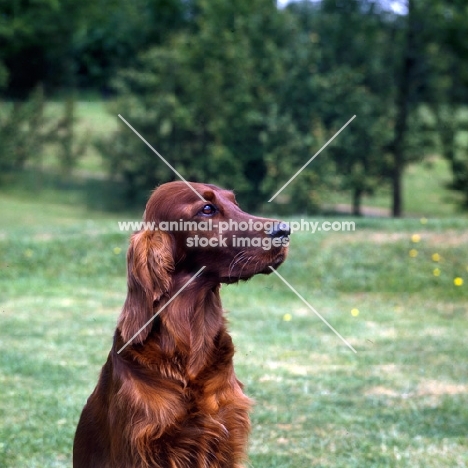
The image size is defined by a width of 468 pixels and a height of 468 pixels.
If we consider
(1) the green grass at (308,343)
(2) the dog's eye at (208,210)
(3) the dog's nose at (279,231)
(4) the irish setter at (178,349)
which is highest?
(2) the dog's eye at (208,210)

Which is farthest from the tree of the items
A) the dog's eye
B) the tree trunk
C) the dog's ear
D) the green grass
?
the dog's ear

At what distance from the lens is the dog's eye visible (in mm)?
3838

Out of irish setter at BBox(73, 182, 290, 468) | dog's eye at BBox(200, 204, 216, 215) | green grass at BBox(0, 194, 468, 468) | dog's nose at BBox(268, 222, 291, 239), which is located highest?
dog's eye at BBox(200, 204, 216, 215)

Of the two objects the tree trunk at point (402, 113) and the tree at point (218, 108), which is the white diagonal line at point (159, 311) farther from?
the tree trunk at point (402, 113)

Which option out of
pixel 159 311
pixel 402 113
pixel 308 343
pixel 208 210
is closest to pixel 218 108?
pixel 402 113

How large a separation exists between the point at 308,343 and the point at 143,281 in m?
4.99

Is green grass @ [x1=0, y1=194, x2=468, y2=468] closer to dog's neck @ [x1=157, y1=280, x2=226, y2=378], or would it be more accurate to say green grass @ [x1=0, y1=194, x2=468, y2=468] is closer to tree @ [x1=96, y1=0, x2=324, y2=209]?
dog's neck @ [x1=157, y1=280, x2=226, y2=378]

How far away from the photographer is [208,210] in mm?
3855

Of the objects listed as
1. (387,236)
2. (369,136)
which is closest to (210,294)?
(387,236)

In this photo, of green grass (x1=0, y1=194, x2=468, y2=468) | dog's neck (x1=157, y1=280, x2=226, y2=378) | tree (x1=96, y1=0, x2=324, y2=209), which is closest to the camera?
dog's neck (x1=157, y1=280, x2=226, y2=378)

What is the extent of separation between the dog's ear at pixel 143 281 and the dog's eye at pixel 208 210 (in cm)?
24

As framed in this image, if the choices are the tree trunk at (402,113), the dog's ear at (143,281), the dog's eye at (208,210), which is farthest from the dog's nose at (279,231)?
the tree trunk at (402,113)

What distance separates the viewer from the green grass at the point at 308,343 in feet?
17.9

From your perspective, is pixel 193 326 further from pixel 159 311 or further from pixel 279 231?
pixel 279 231
